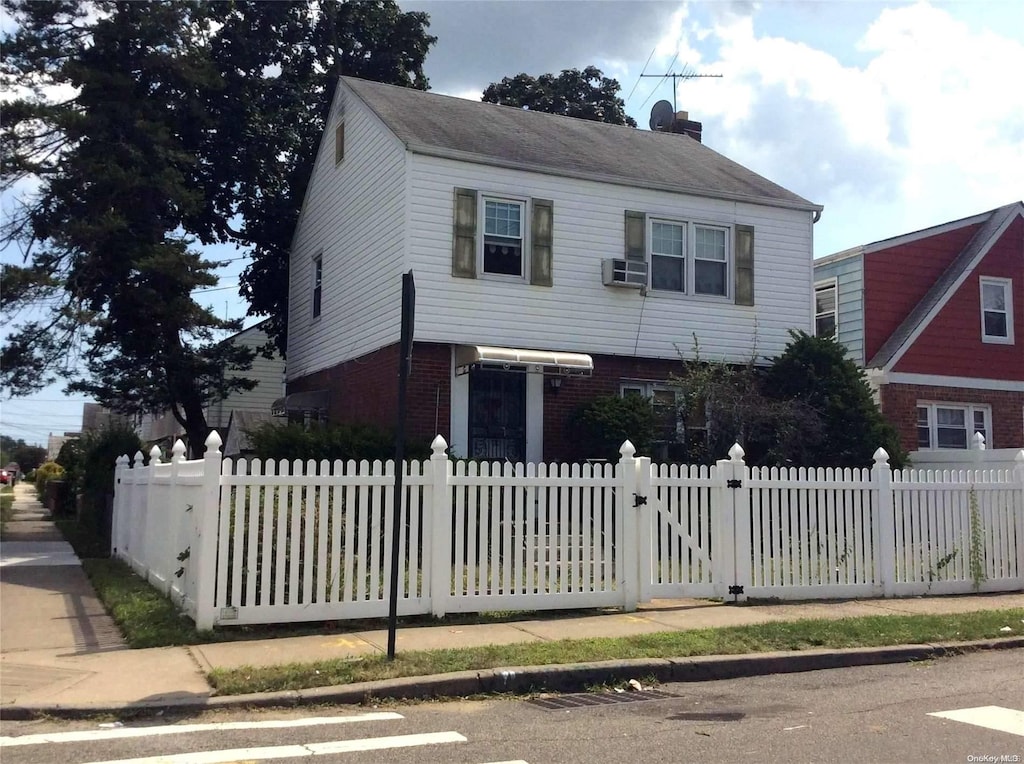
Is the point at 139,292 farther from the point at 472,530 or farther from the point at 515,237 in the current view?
the point at 472,530

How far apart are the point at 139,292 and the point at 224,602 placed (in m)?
11.5

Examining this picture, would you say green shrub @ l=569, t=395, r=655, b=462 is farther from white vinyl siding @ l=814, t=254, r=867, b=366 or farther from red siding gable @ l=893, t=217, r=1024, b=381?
red siding gable @ l=893, t=217, r=1024, b=381

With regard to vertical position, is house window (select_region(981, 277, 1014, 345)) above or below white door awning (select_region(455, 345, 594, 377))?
above

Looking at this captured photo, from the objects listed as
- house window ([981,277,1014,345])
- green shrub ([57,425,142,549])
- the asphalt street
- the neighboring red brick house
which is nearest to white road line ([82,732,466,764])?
the asphalt street

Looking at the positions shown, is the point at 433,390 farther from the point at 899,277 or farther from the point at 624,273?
the point at 899,277

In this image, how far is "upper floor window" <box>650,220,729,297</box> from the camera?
17.4m

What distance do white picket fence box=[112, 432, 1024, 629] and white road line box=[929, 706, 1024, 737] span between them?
401 centimetres

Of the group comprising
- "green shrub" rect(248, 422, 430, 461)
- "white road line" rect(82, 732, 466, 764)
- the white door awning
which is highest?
the white door awning

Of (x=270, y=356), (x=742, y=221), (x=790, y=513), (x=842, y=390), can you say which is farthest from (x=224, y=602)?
(x=270, y=356)

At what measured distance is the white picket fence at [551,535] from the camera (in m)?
8.80

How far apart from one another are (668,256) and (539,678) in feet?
37.3

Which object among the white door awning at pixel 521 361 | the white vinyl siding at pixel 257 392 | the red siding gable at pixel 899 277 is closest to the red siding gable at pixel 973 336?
the red siding gable at pixel 899 277

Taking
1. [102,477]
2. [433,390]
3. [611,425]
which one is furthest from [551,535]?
[102,477]

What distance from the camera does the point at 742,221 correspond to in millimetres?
17984
